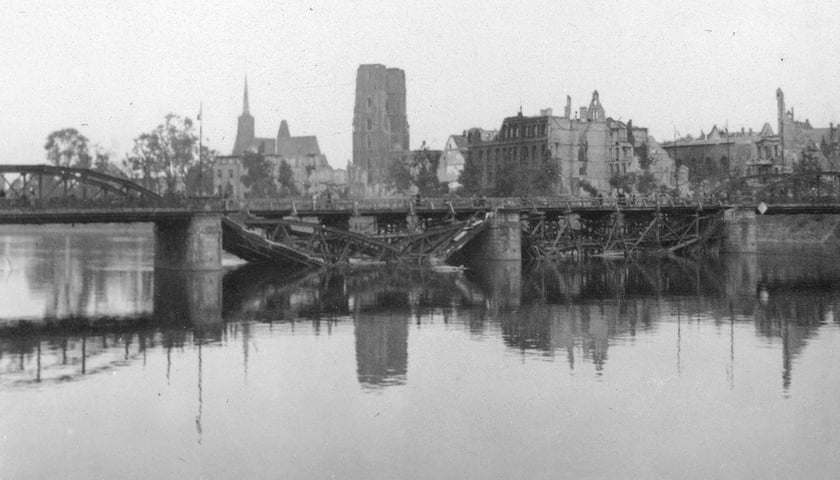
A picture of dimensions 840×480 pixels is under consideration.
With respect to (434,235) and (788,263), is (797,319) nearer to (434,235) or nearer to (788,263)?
(434,235)

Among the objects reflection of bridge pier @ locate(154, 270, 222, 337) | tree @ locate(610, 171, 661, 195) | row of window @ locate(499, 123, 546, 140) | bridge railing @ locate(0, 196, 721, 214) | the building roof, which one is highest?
the building roof

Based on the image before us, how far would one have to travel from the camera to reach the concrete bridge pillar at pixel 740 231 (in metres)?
99.6

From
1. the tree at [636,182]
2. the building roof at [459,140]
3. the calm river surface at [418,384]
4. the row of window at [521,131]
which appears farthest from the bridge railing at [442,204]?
the building roof at [459,140]

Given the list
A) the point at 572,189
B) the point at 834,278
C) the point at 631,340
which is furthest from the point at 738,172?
the point at 631,340

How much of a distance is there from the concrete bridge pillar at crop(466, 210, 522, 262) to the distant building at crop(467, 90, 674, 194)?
5503cm

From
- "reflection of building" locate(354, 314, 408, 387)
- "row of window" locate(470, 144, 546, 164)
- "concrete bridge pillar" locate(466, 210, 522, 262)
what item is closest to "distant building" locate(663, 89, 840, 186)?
"row of window" locate(470, 144, 546, 164)

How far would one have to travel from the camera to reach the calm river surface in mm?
22047

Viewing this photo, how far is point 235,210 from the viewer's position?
2817 inches

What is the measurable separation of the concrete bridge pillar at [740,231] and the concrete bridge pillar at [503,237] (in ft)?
90.4

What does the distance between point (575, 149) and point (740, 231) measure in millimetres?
47016

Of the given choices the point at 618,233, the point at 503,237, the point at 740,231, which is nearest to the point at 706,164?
the point at 740,231

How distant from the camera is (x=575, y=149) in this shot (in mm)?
144375

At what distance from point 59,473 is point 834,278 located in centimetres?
6063

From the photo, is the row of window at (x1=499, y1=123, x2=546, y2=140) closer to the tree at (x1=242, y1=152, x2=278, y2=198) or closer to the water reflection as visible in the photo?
the tree at (x1=242, y1=152, x2=278, y2=198)
